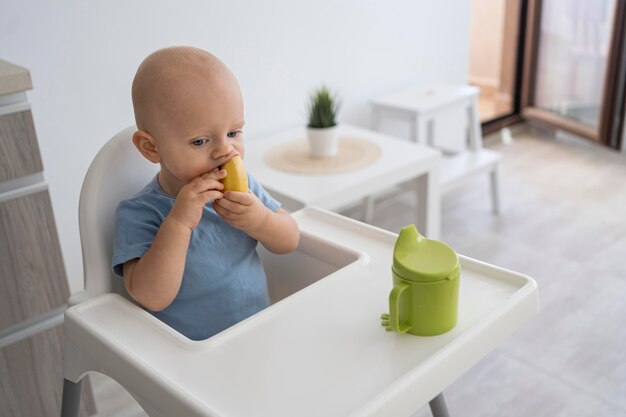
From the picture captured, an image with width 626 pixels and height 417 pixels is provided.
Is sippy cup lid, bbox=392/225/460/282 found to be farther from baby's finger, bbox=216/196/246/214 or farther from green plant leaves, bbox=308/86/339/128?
green plant leaves, bbox=308/86/339/128

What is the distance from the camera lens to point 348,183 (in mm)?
1847

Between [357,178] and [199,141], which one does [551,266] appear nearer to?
[357,178]

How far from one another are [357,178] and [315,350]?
1.10 meters

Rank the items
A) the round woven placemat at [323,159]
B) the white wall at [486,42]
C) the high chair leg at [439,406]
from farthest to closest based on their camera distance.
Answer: the white wall at [486,42] → the round woven placemat at [323,159] → the high chair leg at [439,406]

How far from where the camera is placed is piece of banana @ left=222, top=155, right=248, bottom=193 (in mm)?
900

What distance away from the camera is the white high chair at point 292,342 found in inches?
29.0

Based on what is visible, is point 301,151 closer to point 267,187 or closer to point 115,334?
point 267,187

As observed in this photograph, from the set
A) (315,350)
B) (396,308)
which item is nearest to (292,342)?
(315,350)

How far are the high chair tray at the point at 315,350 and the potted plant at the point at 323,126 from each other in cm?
105

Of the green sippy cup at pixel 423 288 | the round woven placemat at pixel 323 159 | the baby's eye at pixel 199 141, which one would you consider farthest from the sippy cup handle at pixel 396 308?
the round woven placemat at pixel 323 159

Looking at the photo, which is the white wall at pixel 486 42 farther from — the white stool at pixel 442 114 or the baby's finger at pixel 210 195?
the baby's finger at pixel 210 195

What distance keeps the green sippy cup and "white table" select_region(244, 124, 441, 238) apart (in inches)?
36.3

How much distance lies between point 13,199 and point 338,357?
854 mm

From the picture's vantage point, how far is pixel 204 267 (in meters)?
1.02
